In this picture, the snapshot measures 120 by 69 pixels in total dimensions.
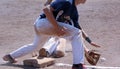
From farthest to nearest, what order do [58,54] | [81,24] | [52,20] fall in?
→ [81,24], [58,54], [52,20]

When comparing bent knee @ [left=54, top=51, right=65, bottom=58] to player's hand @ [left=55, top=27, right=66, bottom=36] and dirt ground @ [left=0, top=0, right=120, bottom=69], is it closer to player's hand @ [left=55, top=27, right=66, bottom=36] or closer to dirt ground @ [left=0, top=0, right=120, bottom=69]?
dirt ground @ [left=0, top=0, right=120, bottom=69]

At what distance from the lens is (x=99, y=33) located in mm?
11031

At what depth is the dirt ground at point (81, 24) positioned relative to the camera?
891cm

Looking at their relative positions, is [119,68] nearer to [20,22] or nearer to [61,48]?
[61,48]

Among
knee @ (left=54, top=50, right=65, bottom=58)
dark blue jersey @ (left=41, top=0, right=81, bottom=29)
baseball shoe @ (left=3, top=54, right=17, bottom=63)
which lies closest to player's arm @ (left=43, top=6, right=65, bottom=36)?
dark blue jersey @ (left=41, top=0, right=81, bottom=29)

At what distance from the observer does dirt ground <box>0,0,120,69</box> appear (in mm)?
8914

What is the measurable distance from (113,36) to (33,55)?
2.82 metres

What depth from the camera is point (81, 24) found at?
12.3m

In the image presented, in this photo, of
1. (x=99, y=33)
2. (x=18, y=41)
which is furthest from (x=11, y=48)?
(x=99, y=33)

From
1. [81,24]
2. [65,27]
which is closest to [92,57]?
[65,27]

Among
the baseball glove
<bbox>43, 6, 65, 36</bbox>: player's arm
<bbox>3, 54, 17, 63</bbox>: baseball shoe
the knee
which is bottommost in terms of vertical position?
the knee

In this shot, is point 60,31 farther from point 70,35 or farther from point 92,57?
point 92,57

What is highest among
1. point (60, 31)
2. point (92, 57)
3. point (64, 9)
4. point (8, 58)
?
point (64, 9)

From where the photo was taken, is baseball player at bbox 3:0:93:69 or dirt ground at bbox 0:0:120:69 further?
dirt ground at bbox 0:0:120:69
